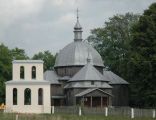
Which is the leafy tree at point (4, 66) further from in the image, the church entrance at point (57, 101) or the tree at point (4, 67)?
the church entrance at point (57, 101)

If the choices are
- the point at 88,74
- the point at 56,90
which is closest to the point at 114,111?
the point at 88,74

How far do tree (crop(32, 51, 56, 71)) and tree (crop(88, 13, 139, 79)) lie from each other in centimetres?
1499

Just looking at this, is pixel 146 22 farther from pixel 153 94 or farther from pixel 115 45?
pixel 115 45

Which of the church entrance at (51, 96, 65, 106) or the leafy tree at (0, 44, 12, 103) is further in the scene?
the leafy tree at (0, 44, 12, 103)

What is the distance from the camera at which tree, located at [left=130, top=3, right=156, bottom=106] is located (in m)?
70.0

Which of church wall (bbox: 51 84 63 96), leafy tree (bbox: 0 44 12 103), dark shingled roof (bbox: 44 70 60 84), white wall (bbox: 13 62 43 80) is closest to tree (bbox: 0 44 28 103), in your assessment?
leafy tree (bbox: 0 44 12 103)

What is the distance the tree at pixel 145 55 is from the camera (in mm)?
70006

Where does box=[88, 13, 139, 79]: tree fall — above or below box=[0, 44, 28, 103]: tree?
above

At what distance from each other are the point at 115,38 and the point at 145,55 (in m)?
28.4

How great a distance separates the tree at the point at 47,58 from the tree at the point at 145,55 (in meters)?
40.9

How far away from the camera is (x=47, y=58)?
116562mm

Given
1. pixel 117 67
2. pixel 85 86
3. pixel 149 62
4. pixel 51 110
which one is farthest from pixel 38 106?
pixel 117 67

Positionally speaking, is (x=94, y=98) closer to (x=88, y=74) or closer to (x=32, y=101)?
(x=88, y=74)

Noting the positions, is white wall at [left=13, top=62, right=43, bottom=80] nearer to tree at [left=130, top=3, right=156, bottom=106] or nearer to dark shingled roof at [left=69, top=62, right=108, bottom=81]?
dark shingled roof at [left=69, top=62, right=108, bottom=81]
